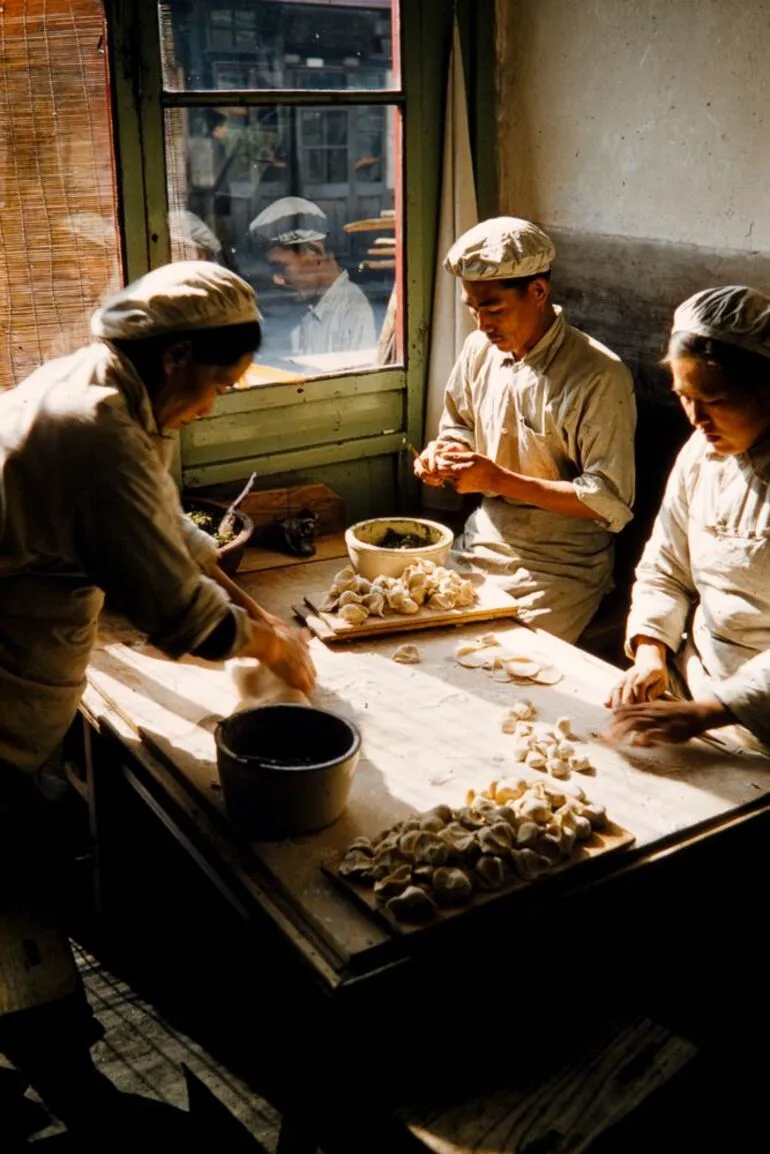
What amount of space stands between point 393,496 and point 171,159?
1.74 m

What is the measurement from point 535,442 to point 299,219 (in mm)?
1380

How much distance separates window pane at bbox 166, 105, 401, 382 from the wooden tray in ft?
9.07

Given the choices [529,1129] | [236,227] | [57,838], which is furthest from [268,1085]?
[236,227]

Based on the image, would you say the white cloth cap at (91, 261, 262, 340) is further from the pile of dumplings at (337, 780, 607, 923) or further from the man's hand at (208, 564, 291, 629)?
the pile of dumplings at (337, 780, 607, 923)

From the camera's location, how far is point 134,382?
8.54 feet

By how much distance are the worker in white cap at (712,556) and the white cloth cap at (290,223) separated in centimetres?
201

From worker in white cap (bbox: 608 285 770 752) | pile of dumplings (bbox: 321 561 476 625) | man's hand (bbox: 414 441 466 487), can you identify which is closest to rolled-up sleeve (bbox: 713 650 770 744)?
worker in white cap (bbox: 608 285 770 752)

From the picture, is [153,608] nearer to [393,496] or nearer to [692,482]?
[692,482]

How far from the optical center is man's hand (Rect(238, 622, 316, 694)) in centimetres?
279

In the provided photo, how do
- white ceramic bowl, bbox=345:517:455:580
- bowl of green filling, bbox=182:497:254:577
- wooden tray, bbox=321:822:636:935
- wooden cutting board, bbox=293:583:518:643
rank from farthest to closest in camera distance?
bowl of green filling, bbox=182:497:254:577 → white ceramic bowl, bbox=345:517:455:580 → wooden cutting board, bbox=293:583:518:643 → wooden tray, bbox=321:822:636:935

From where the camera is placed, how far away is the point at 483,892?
2312mm

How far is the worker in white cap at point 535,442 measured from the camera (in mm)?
4031

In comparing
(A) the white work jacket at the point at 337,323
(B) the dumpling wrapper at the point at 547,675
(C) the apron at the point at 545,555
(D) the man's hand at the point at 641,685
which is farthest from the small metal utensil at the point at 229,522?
(D) the man's hand at the point at 641,685

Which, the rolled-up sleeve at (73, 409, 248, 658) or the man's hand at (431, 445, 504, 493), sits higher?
the rolled-up sleeve at (73, 409, 248, 658)
